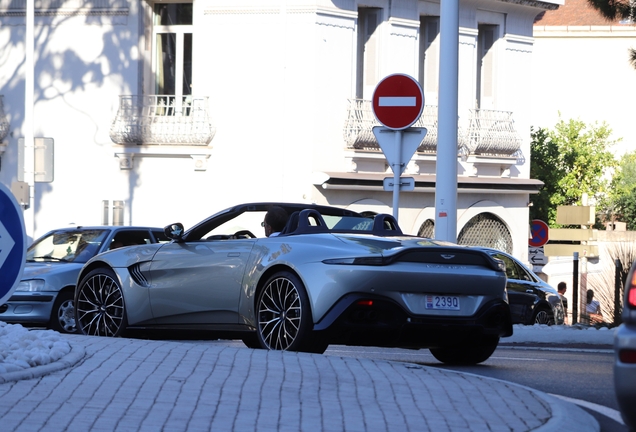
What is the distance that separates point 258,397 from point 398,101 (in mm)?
6994

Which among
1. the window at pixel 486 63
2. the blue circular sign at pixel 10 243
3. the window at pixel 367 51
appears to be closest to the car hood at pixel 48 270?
the blue circular sign at pixel 10 243

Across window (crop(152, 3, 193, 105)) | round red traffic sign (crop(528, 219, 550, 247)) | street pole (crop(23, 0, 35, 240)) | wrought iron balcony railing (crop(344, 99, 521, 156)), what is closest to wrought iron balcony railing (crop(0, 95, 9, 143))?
street pole (crop(23, 0, 35, 240))

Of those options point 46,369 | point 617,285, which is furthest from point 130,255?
point 617,285

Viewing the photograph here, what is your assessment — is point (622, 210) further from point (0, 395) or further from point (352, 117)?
point (0, 395)

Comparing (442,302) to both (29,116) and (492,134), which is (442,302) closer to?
(29,116)

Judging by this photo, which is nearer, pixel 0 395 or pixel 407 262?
pixel 0 395

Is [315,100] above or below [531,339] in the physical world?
above

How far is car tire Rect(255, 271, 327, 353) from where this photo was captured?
924 cm

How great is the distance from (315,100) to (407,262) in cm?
1890

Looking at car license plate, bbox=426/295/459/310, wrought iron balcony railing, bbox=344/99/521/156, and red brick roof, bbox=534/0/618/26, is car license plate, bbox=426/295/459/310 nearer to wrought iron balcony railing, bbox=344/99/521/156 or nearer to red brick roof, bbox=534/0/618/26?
wrought iron balcony railing, bbox=344/99/521/156

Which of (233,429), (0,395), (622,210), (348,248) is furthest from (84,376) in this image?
(622,210)

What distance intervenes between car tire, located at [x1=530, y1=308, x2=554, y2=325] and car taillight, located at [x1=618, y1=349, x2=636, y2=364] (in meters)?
15.1

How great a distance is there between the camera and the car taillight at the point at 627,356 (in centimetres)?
517

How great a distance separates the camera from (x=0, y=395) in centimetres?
672
